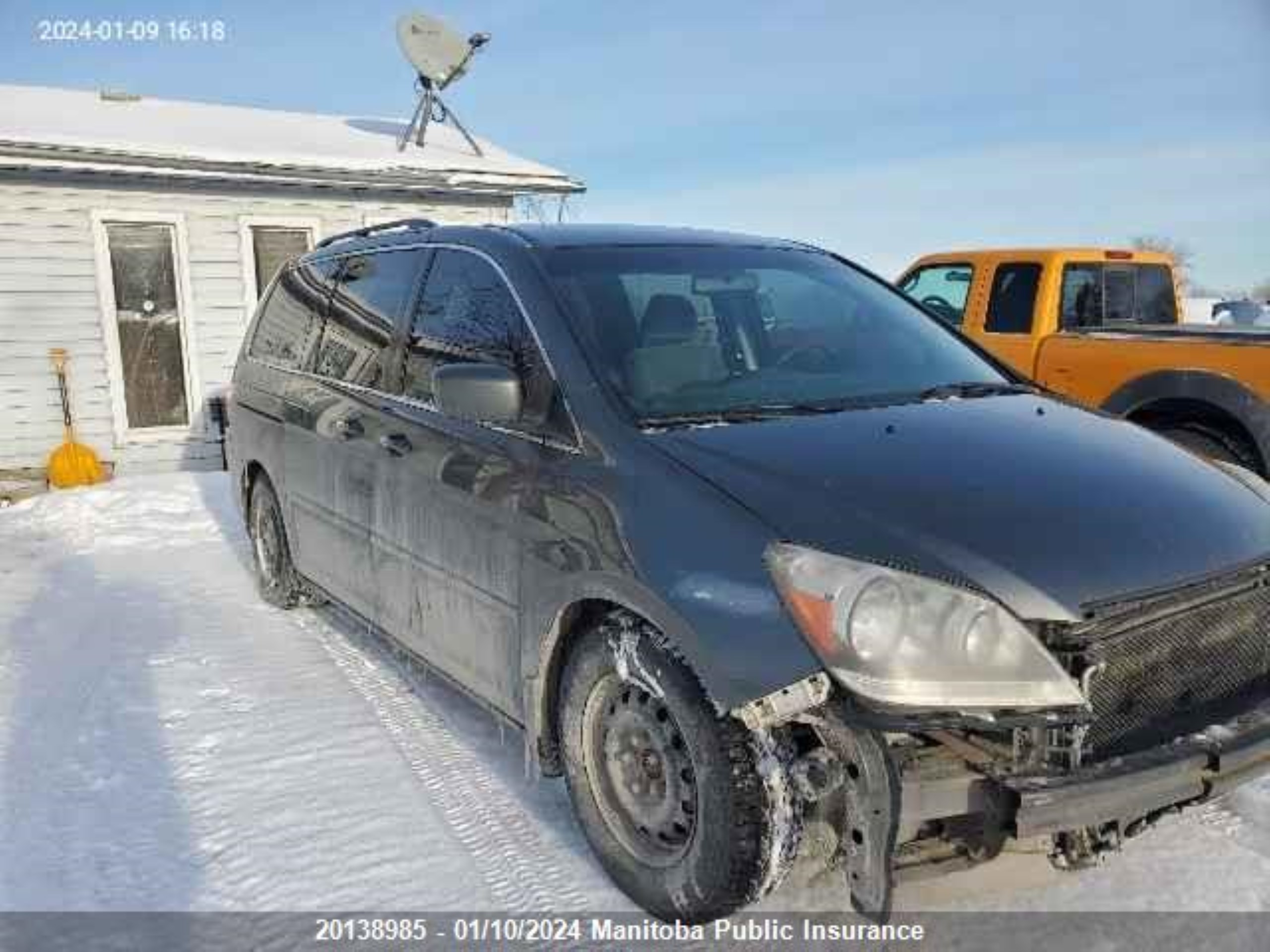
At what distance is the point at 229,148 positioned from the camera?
935 cm

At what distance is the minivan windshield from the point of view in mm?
2740

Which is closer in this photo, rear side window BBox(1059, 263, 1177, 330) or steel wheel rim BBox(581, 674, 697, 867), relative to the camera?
steel wheel rim BBox(581, 674, 697, 867)

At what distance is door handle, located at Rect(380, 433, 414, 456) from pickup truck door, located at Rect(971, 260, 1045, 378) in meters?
4.90

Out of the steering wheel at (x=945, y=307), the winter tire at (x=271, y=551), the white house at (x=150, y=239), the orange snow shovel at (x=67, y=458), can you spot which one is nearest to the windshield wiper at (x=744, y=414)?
the winter tire at (x=271, y=551)

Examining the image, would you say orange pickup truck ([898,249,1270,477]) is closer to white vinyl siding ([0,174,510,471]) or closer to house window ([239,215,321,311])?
house window ([239,215,321,311])

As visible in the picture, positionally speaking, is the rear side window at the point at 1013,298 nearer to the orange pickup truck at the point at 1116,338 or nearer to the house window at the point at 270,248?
the orange pickup truck at the point at 1116,338

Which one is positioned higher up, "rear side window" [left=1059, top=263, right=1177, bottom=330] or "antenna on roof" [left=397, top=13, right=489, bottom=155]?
"antenna on roof" [left=397, top=13, right=489, bottom=155]

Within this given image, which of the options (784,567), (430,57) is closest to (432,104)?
(430,57)

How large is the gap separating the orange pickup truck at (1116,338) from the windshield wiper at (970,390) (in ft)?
6.41

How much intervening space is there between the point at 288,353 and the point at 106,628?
1.74 m

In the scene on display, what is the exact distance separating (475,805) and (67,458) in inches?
299

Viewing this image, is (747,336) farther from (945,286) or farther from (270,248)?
(270,248)

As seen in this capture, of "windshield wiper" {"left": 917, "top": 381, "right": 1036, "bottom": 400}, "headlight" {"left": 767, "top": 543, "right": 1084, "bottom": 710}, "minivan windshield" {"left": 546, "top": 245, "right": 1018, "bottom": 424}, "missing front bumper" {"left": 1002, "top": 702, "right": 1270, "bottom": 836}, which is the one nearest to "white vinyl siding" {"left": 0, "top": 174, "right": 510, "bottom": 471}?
"minivan windshield" {"left": 546, "top": 245, "right": 1018, "bottom": 424}

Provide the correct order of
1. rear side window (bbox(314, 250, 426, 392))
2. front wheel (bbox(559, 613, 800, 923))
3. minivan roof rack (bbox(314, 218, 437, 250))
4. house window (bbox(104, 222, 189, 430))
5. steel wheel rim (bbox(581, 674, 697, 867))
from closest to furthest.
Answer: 1. front wheel (bbox(559, 613, 800, 923))
2. steel wheel rim (bbox(581, 674, 697, 867))
3. rear side window (bbox(314, 250, 426, 392))
4. minivan roof rack (bbox(314, 218, 437, 250))
5. house window (bbox(104, 222, 189, 430))
